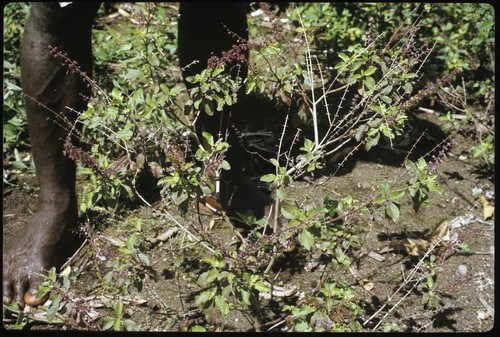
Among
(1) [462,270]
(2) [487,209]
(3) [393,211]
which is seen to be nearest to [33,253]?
(3) [393,211]

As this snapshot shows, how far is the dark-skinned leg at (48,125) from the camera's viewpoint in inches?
96.0

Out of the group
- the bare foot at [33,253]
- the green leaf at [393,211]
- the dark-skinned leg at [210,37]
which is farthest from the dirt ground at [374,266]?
the dark-skinned leg at [210,37]

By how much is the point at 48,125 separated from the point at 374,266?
1.60 m

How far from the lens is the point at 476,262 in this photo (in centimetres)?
275

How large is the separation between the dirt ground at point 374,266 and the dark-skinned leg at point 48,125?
0.17 metres

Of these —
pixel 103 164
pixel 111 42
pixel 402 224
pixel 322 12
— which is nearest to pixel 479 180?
pixel 402 224

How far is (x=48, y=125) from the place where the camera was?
8.38 ft

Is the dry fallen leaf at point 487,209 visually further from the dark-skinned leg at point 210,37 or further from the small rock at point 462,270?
the dark-skinned leg at point 210,37

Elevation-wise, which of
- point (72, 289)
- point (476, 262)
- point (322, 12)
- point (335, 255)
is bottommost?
point (476, 262)

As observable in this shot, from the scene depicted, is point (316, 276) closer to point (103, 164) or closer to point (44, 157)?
point (103, 164)

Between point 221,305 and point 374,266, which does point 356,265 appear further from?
point 221,305

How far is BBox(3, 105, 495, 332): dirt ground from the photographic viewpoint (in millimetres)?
2449

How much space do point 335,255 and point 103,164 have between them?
3.09ft

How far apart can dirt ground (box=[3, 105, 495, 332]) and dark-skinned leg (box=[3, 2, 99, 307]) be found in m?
0.17
